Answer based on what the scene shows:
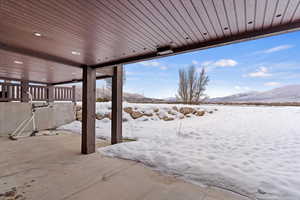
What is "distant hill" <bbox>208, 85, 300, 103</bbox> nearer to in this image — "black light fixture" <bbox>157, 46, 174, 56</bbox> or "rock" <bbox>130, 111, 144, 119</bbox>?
"rock" <bbox>130, 111, 144, 119</bbox>

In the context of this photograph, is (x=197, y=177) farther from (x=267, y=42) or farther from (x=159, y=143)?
(x=267, y=42)

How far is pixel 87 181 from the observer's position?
219 centimetres

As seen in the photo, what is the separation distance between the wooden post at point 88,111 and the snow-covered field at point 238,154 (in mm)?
403

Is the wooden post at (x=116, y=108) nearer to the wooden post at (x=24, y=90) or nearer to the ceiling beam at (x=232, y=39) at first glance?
the ceiling beam at (x=232, y=39)

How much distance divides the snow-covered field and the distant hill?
0.63 metres

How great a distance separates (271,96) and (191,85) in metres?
3.58

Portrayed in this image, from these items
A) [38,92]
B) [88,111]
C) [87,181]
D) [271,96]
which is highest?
[38,92]

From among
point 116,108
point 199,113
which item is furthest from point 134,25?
point 199,113

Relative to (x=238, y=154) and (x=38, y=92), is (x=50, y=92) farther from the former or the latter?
(x=238, y=154)

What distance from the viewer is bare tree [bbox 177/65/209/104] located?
8.14 metres

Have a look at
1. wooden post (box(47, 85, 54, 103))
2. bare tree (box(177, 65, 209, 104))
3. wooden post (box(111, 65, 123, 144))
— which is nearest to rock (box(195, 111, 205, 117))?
bare tree (box(177, 65, 209, 104))

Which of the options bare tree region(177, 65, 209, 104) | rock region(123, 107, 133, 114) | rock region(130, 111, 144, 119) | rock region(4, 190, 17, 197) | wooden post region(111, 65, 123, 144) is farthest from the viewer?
bare tree region(177, 65, 209, 104)

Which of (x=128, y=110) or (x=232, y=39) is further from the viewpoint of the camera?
(x=128, y=110)

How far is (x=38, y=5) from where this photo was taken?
142 cm
